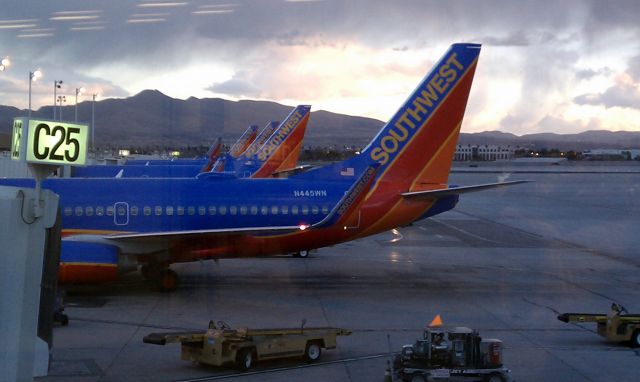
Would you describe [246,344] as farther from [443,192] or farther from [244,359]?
[443,192]

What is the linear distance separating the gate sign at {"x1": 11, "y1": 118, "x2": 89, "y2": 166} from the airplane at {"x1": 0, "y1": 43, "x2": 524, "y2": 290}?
13554 mm

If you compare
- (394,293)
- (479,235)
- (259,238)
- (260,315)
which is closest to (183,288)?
(259,238)

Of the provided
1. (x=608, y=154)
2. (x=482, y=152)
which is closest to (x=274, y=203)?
(x=482, y=152)

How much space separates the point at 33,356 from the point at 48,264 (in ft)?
2.69

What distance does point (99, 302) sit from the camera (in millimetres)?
19672

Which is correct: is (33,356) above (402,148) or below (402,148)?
below

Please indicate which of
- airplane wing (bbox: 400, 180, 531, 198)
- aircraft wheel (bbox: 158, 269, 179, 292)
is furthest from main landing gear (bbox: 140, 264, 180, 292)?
airplane wing (bbox: 400, 180, 531, 198)

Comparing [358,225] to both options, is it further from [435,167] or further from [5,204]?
[5,204]

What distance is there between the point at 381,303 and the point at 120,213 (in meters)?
8.02

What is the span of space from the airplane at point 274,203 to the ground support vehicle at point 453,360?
810 cm

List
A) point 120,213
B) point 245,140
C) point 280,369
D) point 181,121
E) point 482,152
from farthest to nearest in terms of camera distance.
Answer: point 482,152, point 245,140, point 181,121, point 120,213, point 280,369

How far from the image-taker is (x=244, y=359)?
1334 cm

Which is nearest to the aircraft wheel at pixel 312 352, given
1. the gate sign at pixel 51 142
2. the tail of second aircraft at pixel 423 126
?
the gate sign at pixel 51 142

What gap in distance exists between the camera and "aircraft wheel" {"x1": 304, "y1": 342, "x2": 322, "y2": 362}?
45.9ft
